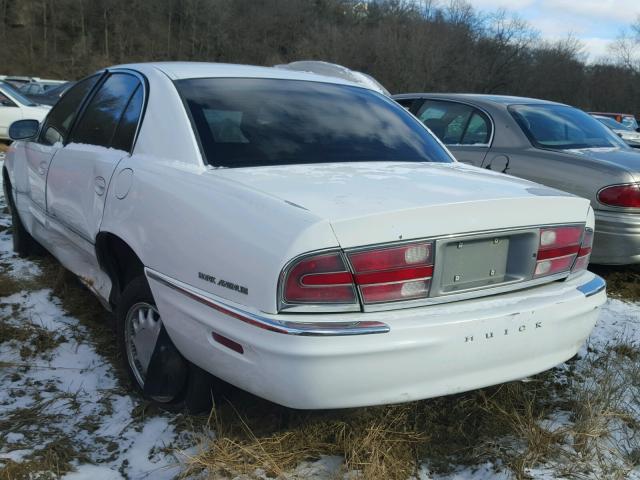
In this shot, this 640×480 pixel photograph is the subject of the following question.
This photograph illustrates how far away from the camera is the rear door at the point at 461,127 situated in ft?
17.5

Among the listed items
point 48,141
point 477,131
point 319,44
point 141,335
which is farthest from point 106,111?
point 319,44

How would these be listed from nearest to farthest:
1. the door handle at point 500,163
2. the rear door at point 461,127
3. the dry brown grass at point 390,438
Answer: the dry brown grass at point 390,438 → the door handle at point 500,163 → the rear door at point 461,127

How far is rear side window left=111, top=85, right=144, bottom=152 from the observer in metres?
2.90

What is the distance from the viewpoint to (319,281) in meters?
1.92

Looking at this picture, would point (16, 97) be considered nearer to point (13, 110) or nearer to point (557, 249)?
point (13, 110)

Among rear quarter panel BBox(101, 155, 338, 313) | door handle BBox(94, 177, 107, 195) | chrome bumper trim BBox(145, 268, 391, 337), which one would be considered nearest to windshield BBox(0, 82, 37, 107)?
door handle BBox(94, 177, 107, 195)

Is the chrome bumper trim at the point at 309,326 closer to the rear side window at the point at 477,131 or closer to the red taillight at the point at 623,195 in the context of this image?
the red taillight at the point at 623,195

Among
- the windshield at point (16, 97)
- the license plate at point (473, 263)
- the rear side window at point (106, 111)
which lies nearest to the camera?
the license plate at point (473, 263)

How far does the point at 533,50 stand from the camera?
5162cm

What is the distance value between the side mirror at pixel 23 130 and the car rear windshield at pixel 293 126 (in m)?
1.87

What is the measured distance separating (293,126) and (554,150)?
2.93 m

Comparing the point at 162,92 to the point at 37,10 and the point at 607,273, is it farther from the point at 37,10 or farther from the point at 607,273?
the point at 37,10

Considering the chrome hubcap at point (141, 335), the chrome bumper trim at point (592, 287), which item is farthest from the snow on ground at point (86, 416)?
the chrome bumper trim at point (592, 287)

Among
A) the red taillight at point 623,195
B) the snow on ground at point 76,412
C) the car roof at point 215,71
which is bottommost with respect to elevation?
the snow on ground at point 76,412
